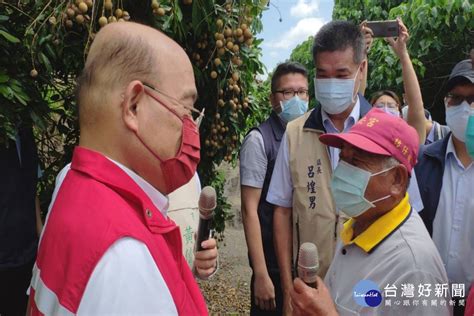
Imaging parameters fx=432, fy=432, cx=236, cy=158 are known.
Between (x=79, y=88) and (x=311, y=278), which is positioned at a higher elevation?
(x=79, y=88)

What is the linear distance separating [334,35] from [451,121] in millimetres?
682

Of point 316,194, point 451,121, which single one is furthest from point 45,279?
point 451,121

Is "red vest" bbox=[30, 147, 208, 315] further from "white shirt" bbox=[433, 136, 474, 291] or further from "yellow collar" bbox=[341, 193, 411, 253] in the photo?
"white shirt" bbox=[433, 136, 474, 291]

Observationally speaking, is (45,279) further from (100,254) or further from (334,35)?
(334,35)

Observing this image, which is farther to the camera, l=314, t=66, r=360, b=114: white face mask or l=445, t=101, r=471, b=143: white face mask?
l=314, t=66, r=360, b=114: white face mask

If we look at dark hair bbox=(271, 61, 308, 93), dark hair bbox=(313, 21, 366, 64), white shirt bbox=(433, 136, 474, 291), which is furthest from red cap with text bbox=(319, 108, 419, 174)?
dark hair bbox=(271, 61, 308, 93)

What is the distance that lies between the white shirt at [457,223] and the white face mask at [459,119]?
114 mm

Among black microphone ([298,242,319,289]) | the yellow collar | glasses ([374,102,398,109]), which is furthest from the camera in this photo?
glasses ([374,102,398,109])

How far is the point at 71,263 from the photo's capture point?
2.72ft

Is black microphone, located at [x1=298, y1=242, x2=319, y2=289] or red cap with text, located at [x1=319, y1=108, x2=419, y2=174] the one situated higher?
red cap with text, located at [x1=319, y1=108, x2=419, y2=174]

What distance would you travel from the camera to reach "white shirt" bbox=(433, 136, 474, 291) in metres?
1.84

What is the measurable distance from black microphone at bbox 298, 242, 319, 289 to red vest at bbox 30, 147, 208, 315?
0.35 meters

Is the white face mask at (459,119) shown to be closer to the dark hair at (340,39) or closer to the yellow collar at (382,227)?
the dark hair at (340,39)

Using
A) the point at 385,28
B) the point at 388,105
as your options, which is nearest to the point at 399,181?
the point at 385,28
